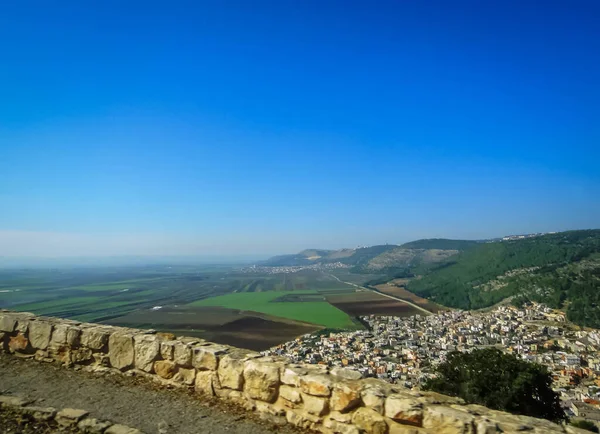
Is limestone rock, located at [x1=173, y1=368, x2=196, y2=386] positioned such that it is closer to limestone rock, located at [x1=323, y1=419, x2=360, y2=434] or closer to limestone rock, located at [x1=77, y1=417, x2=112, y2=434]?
limestone rock, located at [x1=77, y1=417, x2=112, y2=434]

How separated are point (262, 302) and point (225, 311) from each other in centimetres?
1629

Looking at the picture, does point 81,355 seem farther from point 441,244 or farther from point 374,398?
point 441,244

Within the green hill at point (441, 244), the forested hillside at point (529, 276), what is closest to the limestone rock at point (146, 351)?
the forested hillside at point (529, 276)

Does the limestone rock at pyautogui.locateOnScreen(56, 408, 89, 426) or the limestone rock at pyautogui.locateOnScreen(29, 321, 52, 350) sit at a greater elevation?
the limestone rock at pyautogui.locateOnScreen(29, 321, 52, 350)

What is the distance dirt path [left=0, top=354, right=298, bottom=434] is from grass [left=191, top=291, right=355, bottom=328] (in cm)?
4272

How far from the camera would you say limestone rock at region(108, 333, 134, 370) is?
596 cm

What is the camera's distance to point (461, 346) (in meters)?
31.7

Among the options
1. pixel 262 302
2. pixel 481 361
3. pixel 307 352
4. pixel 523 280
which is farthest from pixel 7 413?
pixel 523 280

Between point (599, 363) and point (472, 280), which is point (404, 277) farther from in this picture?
point (599, 363)

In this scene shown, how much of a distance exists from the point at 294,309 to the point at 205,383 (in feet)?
196

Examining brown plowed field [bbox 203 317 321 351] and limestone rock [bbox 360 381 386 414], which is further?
brown plowed field [bbox 203 317 321 351]

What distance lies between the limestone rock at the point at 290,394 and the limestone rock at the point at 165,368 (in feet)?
6.95

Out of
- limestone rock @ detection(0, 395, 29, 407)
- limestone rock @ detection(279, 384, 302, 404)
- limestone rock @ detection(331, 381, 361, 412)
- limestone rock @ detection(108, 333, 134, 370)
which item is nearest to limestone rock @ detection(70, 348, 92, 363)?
limestone rock @ detection(108, 333, 134, 370)

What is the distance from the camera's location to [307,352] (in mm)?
27656
